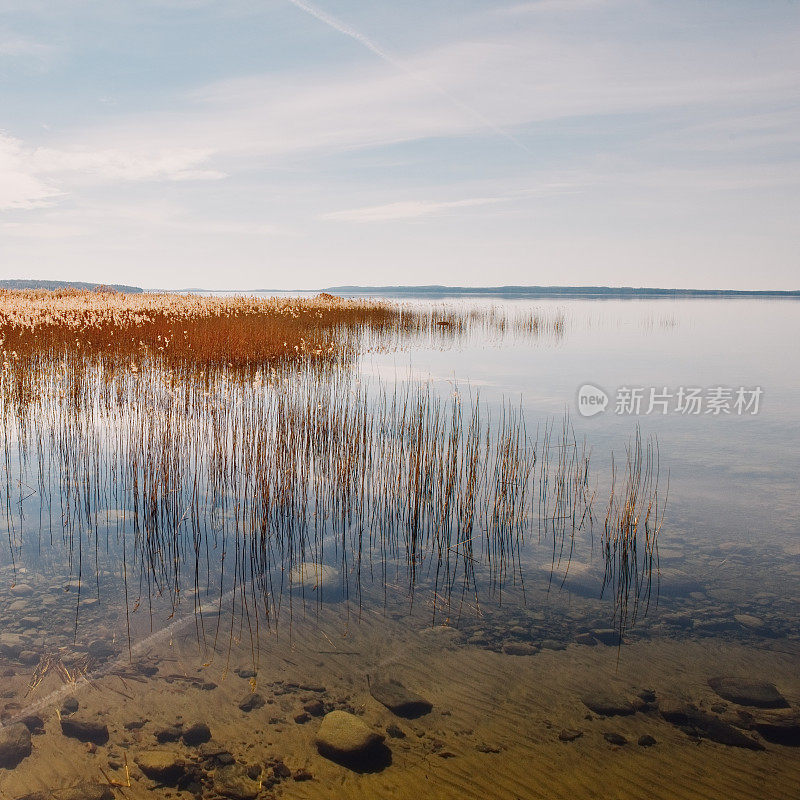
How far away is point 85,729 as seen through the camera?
2.83m

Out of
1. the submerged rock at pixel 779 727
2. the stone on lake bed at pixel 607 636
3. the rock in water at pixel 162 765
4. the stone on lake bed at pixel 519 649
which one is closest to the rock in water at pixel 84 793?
the rock in water at pixel 162 765

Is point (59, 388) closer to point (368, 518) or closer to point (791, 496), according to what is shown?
point (368, 518)

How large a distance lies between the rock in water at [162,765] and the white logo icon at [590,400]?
347 inches

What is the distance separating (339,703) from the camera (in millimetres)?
3104

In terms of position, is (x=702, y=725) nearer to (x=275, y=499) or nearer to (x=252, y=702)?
(x=252, y=702)

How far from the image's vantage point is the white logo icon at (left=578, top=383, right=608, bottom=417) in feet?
35.8

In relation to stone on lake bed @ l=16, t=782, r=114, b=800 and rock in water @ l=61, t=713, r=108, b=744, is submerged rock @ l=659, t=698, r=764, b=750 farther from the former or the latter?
rock in water @ l=61, t=713, r=108, b=744

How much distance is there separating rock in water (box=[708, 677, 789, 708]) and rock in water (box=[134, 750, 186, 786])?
258cm

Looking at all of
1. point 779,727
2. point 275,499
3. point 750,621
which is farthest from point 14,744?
point 750,621

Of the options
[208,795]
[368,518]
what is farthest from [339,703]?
[368,518]

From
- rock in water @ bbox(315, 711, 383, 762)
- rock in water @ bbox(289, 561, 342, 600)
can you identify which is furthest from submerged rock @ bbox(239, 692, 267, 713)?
rock in water @ bbox(289, 561, 342, 600)

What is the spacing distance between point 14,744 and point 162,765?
66cm

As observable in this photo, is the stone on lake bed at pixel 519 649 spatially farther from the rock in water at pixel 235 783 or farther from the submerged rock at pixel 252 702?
the rock in water at pixel 235 783

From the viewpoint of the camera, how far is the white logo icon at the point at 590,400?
1090 centimetres
